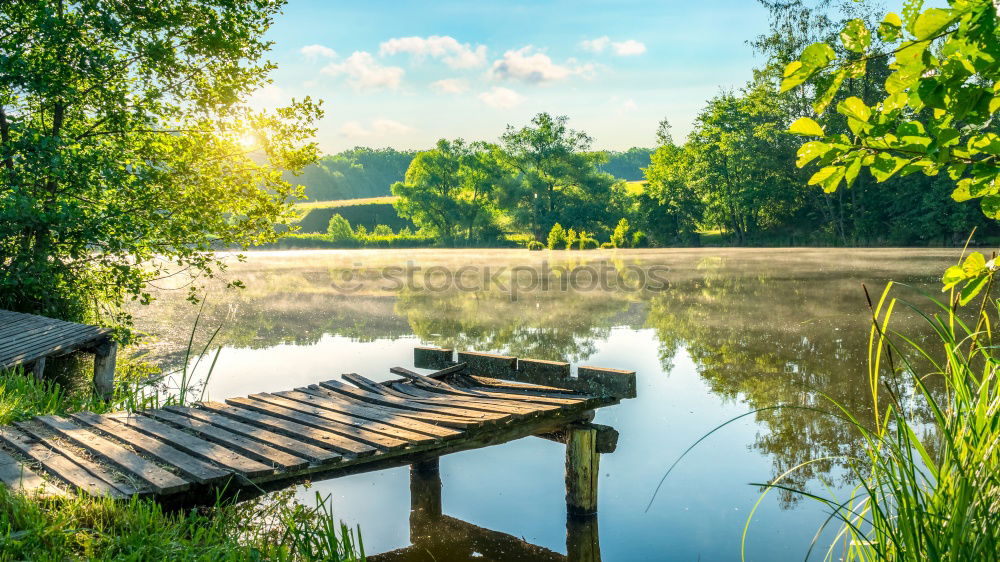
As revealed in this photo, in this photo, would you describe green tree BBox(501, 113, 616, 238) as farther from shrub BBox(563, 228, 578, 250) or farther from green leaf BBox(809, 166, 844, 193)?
green leaf BBox(809, 166, 844, 193)

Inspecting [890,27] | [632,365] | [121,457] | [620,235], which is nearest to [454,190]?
[620,235]

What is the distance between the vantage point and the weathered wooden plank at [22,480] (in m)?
3.43

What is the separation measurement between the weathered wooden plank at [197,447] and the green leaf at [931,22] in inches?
135

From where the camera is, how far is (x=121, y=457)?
159 inches

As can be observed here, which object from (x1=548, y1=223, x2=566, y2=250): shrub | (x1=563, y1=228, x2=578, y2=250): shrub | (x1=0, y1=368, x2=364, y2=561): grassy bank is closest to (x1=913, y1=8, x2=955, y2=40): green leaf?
(x1=0, y1=368, x2=364, y2=561): grassy bank

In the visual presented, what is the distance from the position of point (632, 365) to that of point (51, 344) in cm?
713

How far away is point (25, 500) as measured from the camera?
10.6ft

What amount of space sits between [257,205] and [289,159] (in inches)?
28.0

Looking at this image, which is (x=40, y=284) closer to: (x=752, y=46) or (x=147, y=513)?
(x=147, y=513)

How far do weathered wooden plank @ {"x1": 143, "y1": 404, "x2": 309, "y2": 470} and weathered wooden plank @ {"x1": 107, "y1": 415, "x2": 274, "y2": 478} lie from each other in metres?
0.07

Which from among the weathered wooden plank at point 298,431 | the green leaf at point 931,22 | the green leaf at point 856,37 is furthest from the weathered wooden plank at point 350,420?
the green leaf at point 931,22

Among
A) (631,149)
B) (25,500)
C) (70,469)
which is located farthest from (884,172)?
(631,149)

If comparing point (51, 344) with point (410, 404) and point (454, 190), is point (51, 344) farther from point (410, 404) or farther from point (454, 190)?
point (454, 190)

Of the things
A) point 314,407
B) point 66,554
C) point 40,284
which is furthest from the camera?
point 40,284
